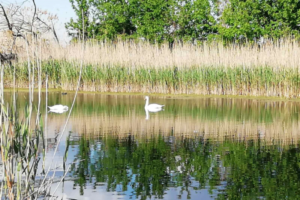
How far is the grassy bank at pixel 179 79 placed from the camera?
1842cm

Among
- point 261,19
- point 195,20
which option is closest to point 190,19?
point 195,20

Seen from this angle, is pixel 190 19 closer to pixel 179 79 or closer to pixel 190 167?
pixel 179 79

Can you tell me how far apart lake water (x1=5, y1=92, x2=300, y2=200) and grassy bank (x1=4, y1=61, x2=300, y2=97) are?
10.7 ft

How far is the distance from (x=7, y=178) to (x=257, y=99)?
14.8 metres

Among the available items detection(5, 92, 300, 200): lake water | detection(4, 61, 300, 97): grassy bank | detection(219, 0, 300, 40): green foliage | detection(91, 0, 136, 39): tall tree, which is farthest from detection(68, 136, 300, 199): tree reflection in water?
detection(91, 0, 136, 39): tall tree

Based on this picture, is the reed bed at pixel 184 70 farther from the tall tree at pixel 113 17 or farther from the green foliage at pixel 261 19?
the tall tree at pixel 113 17

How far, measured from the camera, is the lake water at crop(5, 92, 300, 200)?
19.6ft

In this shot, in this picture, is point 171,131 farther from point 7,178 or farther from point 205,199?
point 7,178

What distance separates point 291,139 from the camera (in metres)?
9.80

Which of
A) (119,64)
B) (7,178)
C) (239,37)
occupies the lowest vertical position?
(7,178)

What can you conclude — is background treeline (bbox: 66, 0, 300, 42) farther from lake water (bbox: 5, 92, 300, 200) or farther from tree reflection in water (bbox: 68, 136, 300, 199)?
tree reflection in water (bbox: 68, 136, 300, 199)

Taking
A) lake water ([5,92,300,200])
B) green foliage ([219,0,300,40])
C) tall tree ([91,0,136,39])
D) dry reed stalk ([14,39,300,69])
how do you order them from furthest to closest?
tall tree ([91,0,136,39]), green foliage ([219,0,300,40]), dry reed stalk ([14,39,300,69]), lake water ([5,92,300,200])

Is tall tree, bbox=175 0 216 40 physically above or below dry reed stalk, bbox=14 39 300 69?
above

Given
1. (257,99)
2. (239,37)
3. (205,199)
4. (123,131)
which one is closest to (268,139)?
(123,131)
